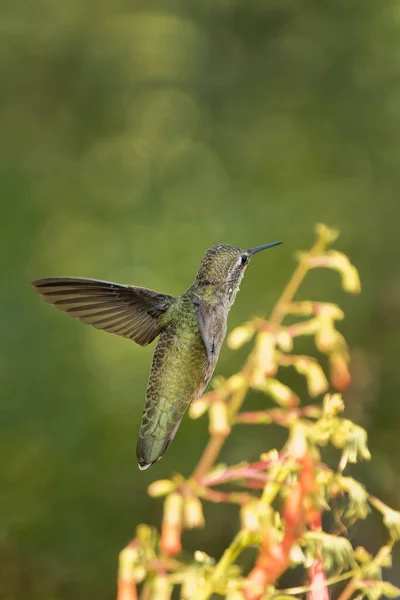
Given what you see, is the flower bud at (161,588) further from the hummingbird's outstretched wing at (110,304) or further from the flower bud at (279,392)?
the hummingbird's outstretched wing at (110,304)

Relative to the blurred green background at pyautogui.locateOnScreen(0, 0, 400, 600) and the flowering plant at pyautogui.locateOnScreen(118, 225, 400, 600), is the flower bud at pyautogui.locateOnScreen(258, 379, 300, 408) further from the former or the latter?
the blurred green background at pyautogui.locateOnScreen(0, 0, 400, 600)

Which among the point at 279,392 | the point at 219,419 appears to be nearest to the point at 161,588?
the point at 219,419

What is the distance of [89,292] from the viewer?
1989 millimetres

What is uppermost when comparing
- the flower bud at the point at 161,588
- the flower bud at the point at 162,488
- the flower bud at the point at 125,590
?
the flower bud at the point at 162,488

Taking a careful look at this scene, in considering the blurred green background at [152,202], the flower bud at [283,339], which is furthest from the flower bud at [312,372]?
the blurred green background at [152,202]

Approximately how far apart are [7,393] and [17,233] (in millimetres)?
822

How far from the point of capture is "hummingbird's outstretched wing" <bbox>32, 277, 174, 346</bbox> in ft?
6.23

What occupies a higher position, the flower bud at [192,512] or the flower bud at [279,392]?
the flower bud at [279,392]

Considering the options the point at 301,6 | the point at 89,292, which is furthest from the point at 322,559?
the point at 301,6

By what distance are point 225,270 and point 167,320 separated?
10.5 inches

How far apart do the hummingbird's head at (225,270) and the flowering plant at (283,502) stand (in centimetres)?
11

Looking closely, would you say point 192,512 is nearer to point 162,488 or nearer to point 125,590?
point 162,488

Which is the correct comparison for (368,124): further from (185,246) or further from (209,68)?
(185,246)

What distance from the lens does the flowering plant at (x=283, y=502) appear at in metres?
1.72
